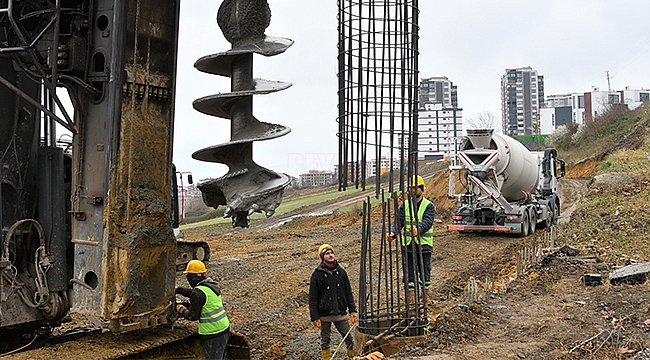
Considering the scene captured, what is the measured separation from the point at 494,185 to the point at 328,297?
11.0 m

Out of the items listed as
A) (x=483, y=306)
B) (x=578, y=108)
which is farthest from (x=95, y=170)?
(x=578, y=108)

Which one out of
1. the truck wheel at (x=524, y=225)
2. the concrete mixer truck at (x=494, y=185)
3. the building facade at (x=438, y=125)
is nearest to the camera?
the concrete mixer truck at (x=494, y=185)

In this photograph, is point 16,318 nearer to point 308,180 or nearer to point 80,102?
point 80,102

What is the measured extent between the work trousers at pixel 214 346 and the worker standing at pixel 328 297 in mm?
1276

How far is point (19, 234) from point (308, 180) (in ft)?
170

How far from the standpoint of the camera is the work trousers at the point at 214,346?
208 inches

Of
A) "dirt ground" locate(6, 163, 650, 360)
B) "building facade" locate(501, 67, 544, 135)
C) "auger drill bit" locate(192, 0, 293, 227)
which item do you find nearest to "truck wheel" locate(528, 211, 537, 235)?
"dirt ground" locate(6, 163, 650, 360)

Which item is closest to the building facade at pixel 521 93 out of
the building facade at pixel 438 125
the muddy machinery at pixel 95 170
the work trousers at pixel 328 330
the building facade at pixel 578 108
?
the building facade at pixel 578 108

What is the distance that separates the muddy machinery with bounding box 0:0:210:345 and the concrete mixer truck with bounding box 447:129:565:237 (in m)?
12.5

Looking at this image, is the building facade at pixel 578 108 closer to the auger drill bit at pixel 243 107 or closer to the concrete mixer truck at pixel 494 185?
the concrete mixer truck at pixel 494 185

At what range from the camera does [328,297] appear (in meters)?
6.37

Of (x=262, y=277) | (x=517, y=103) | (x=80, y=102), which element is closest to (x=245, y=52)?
(x=80, y=102)

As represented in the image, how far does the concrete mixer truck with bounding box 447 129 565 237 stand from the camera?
16297 mm

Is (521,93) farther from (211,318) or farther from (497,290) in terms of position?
(211,318)
